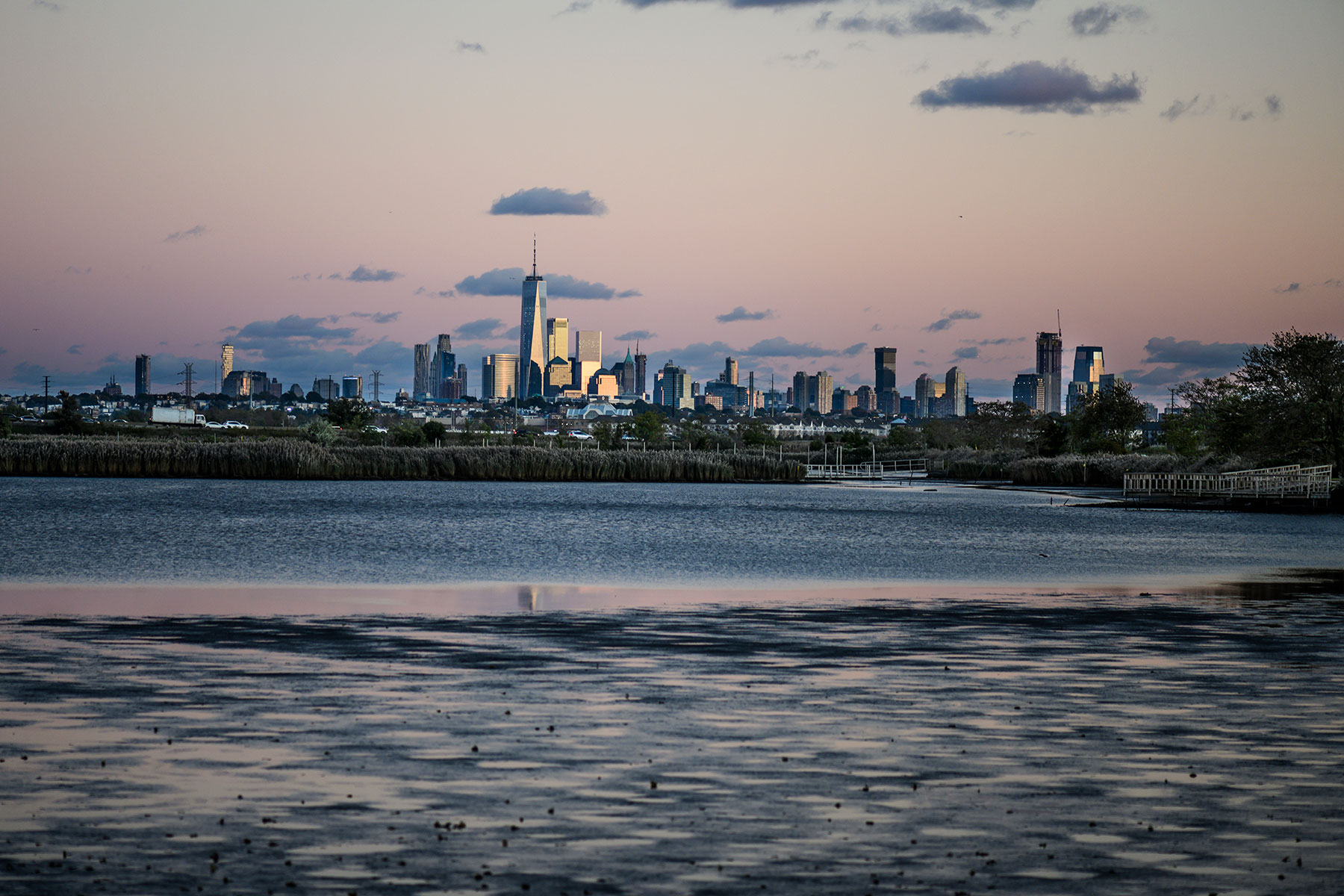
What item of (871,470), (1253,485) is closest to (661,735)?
(1253,485)

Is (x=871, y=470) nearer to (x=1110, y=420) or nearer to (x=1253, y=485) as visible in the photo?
(x=1110, y=420)

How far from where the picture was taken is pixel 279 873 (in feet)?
25.6

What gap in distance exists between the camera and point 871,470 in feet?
440

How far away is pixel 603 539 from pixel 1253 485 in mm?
48410

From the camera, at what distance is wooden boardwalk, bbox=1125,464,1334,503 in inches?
2872

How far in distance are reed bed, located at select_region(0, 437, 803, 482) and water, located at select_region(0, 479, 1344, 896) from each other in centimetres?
6556

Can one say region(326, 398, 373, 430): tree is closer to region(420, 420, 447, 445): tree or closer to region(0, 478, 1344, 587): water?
region(420, 420, 447, 445): tree

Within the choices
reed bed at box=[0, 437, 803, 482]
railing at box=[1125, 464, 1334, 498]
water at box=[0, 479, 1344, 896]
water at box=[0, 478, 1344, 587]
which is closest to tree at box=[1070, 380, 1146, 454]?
reed bed at box=[0, 437, 803, 482]

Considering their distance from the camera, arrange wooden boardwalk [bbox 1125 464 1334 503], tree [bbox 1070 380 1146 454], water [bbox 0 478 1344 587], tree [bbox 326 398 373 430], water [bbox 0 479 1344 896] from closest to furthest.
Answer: water [bbox 0 479 1344 896] → water [bbox 0 478 1344 587] → wooden boardwalk [bbox 1125 464 1334 503] → tree [bbox 1070 380 1146 454] → tree [bbox 326 398 373 430]

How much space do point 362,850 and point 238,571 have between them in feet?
79.6

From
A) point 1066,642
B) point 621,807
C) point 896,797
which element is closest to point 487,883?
point 621,807

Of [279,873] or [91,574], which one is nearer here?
[279,873]

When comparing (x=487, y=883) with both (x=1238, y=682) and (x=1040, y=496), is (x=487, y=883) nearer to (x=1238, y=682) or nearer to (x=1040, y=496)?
(x=1238, y=682)

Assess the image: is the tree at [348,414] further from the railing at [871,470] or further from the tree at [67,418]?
Answer: the railing at [871,470]
